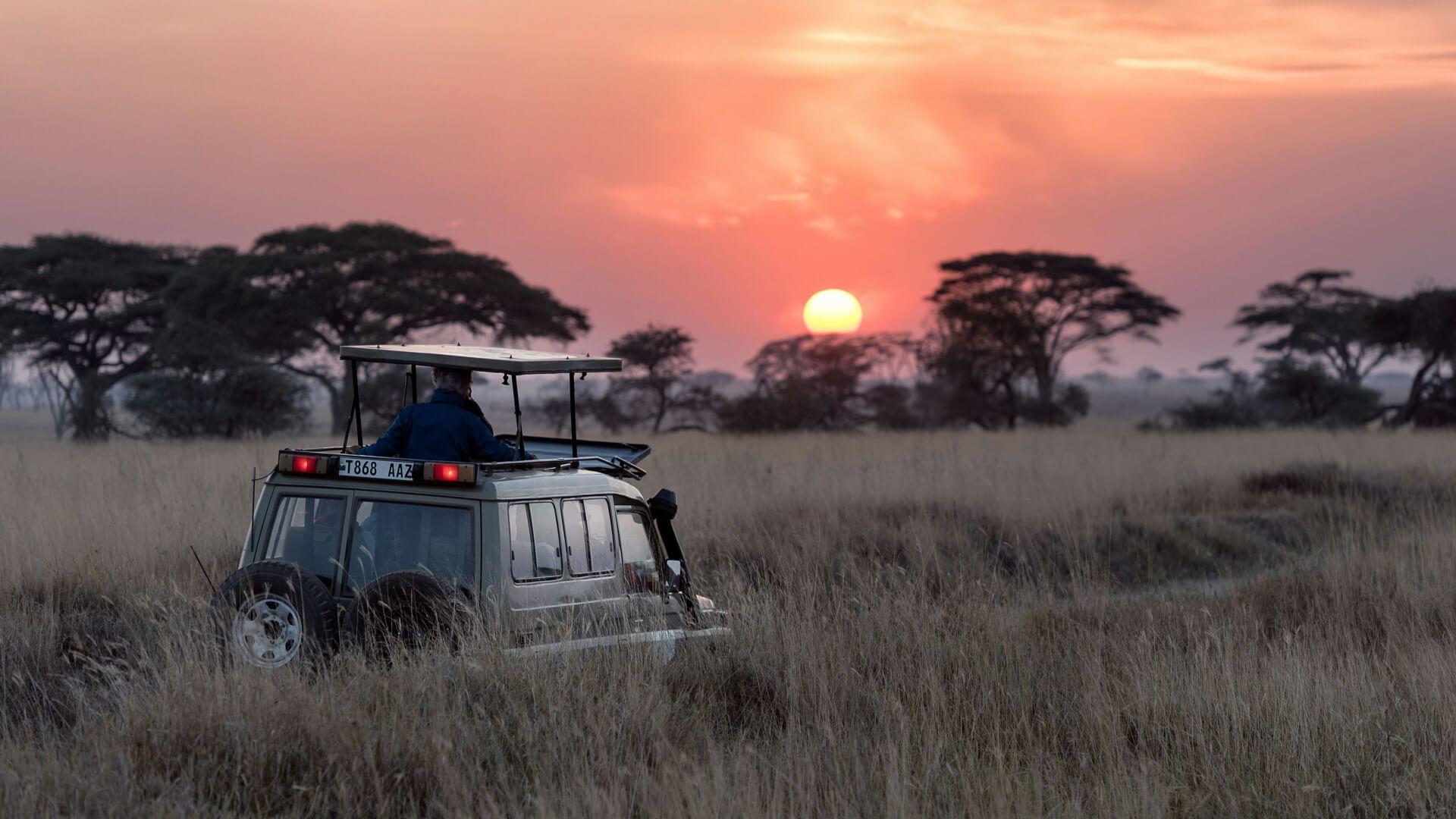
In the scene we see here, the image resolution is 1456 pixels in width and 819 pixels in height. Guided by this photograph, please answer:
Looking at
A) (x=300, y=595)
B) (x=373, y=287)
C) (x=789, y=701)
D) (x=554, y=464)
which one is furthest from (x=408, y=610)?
(x=373, y=287)

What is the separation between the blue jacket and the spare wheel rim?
103cm

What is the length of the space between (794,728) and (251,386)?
24.7 m

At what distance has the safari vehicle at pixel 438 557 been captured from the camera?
17.6 feet

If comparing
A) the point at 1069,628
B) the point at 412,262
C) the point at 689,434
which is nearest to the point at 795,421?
the point at 689,434

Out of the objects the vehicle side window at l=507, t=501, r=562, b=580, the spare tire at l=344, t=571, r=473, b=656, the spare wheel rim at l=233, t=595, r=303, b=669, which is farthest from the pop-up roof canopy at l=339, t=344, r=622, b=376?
the spare wheel rim at l=233, t=595, r=303, b=669

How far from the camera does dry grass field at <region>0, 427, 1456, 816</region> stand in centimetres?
452

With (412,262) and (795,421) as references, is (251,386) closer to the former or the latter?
(412,262)

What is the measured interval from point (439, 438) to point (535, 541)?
38.4 inches

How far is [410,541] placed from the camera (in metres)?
5.61

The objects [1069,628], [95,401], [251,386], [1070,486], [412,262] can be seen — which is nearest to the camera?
[1069,628]

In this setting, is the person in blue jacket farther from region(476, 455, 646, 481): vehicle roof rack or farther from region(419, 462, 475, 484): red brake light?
region(419, 462, 475, 484): red brake light

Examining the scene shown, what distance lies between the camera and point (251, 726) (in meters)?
4.62

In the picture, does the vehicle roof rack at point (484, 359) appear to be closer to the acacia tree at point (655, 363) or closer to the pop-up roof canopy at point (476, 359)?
the pop-up roof canopy at point (476, 359)

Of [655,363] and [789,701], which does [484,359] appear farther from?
[655,363]
